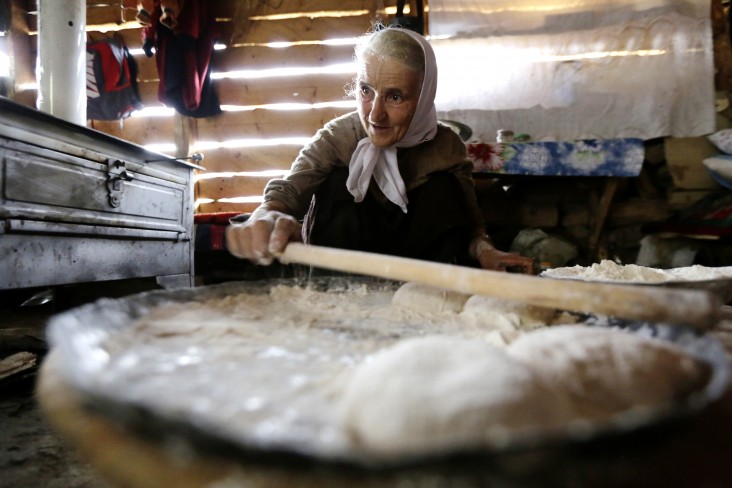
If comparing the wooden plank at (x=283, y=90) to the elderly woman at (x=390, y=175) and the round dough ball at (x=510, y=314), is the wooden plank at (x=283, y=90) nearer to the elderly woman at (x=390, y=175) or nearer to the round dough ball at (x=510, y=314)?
the elderly woman at (x=390, y=175)

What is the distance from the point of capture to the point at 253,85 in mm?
4652

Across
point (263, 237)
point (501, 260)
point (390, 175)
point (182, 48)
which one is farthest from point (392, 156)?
point (182, 48)

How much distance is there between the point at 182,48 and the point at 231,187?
1.51m

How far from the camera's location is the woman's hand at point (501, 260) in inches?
54.9

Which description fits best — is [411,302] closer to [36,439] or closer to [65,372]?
[65,372]

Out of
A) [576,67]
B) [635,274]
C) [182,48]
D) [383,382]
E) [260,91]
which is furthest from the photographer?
[260,91]

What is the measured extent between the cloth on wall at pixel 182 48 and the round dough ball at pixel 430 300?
4.26 metres

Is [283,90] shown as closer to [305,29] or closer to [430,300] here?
[305,29]

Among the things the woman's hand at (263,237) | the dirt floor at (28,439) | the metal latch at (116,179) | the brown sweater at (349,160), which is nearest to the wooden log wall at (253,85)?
the metal latch at (116,179)

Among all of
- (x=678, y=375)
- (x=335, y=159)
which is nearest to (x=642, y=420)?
(x=678, y=375)

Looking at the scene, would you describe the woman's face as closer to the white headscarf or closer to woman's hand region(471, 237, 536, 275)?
the white headscarf

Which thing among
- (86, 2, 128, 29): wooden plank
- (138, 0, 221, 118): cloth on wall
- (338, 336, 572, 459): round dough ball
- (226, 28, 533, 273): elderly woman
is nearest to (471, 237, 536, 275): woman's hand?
(226, 28, 533, 273): elderly woman

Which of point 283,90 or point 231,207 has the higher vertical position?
point 283,90

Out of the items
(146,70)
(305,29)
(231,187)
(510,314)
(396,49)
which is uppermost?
(305,29)
